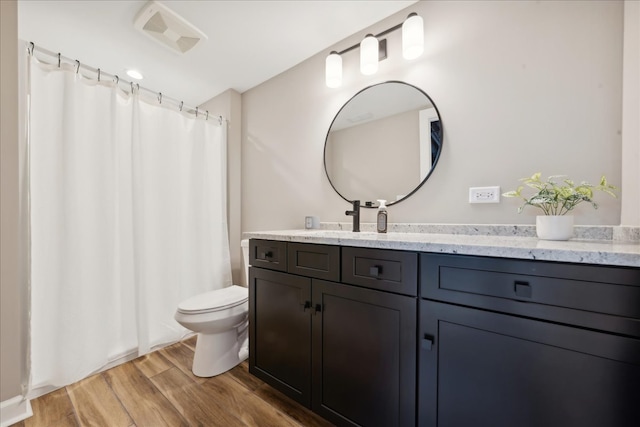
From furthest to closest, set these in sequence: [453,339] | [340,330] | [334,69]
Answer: [334,69], [340,330], [453,339]

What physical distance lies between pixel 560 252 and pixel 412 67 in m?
1.29

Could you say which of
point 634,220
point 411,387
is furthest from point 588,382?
point 634,220

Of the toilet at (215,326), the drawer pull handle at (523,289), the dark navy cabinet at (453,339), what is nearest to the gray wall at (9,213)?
the toilet at (215,326)

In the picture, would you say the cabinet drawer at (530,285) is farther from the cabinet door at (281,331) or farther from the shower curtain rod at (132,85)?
the shower curtain rod at (132,85)

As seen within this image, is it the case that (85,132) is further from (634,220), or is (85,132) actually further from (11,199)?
(634,220)

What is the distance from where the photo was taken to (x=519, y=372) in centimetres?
76

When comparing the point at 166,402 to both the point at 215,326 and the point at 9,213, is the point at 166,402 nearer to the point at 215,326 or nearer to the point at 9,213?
the point at 215,326

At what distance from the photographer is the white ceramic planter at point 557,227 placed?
0.97 meters

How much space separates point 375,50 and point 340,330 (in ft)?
5.30

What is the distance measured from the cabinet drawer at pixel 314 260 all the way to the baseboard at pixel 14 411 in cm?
154

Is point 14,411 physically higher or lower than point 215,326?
lower

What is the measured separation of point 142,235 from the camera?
1.86 metres

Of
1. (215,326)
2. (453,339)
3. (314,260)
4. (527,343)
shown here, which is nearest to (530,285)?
(527,343)

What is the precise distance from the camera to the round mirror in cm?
146
